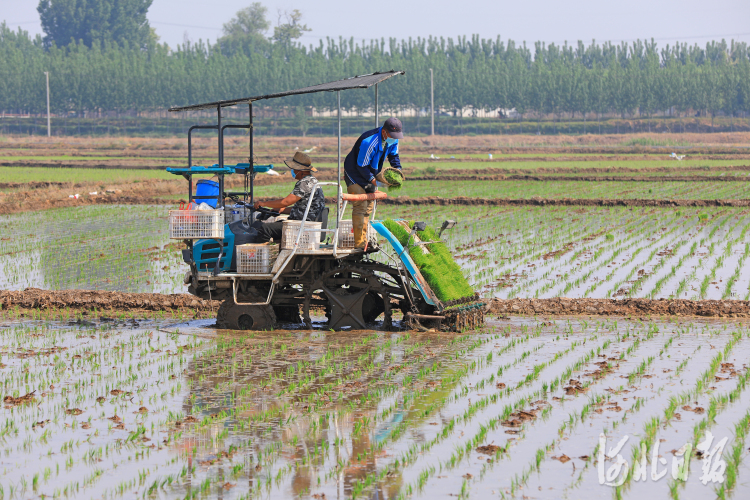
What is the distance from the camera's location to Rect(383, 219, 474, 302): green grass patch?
9.86 m

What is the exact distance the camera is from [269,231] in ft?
33.2

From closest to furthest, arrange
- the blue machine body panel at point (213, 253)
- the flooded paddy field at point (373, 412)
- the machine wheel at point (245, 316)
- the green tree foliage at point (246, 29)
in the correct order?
the flooded paddy field at point (373, 412)
the blue machine body panel at point (213, 253)
the machine wheel at point (245, 316)
the green tree foliage at point (246, 29)

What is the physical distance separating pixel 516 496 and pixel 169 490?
1.97 meters

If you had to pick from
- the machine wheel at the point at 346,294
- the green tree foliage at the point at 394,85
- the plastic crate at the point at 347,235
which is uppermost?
the green tree foliage at the point at 394,85

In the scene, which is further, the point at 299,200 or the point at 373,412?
the point at 299,200

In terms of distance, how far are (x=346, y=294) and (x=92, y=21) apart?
166 meters

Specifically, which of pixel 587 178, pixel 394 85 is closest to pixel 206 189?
pixel 587 178

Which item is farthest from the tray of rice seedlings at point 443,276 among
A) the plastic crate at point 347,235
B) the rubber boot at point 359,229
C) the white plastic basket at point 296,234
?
the white plastic basket at point 296,234

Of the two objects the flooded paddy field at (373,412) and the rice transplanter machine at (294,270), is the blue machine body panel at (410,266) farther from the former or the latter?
the flooded paddy field at (373,412)

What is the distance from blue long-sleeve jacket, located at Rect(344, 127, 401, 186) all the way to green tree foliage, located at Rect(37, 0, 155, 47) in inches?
6339

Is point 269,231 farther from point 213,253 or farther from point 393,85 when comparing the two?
point 393,85

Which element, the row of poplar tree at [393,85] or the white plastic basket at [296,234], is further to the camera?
the row of poplar tree at [393,85]

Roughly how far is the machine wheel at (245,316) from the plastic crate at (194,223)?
1.08 metres

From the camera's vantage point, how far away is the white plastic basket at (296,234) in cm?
998
